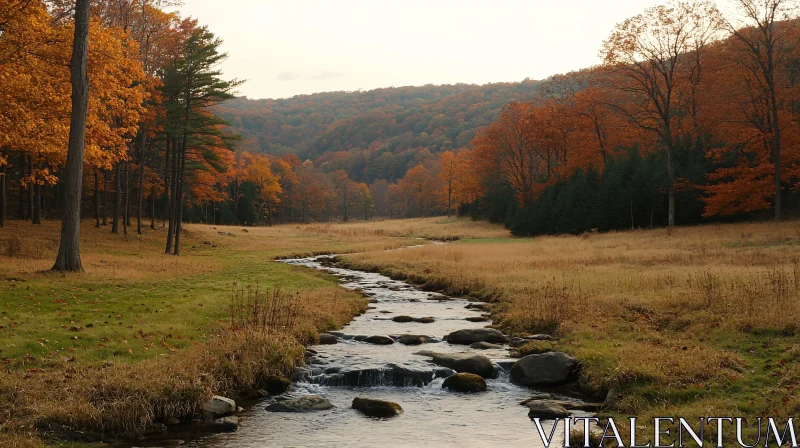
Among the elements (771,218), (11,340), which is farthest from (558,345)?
(771,218)

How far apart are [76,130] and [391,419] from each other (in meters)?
15.5

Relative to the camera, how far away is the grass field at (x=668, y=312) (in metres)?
9.02

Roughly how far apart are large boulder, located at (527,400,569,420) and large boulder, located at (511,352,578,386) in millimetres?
1506

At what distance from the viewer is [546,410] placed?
9289 millimetres

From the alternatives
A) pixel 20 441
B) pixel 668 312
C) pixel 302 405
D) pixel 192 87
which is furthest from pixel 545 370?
pixel 192 87

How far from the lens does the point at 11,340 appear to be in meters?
10.8

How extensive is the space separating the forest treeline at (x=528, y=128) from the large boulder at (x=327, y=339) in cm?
1330

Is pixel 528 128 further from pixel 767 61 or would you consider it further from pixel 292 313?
pixel 292 313

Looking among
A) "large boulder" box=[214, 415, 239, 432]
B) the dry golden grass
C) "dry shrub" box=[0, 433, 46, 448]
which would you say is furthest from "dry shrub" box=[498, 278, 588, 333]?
the dry golden grass

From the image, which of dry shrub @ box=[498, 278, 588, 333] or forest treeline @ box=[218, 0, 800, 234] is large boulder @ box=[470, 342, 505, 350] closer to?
dry shrub @ box=[498, 278, 588, 333]

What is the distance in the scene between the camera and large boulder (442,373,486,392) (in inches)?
428

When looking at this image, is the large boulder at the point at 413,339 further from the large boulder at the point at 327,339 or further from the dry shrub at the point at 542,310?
the dry shrub at the point at 542,310

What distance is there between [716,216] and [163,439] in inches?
1675

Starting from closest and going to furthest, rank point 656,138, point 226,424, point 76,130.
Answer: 1. point 226,424
2. point 76,130
3. point 656,138
